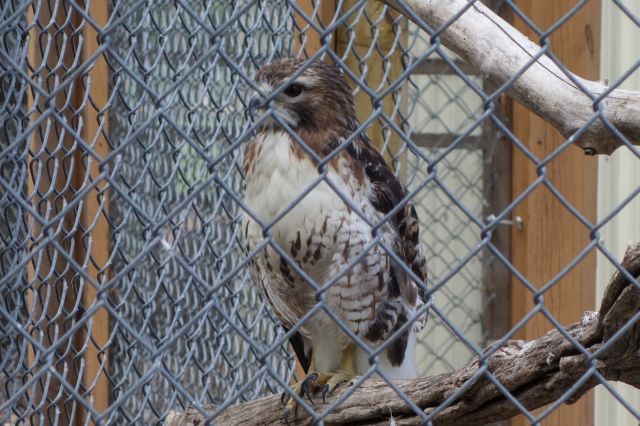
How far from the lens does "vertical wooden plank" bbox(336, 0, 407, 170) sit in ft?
11.0

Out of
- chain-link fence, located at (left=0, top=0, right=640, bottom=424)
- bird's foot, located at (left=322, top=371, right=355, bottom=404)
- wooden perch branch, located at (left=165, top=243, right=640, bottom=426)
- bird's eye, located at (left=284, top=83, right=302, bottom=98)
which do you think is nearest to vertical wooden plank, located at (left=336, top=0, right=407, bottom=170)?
chain-link fence, located at (left=0, top=0, right=640, bottom=424)

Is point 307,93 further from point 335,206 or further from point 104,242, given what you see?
point 104,242

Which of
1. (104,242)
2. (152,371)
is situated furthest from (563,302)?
(152,371)

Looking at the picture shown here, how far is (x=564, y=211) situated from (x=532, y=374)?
5.85 ft

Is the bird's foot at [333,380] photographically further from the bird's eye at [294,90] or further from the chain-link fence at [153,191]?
the bird's eye at [294,90]

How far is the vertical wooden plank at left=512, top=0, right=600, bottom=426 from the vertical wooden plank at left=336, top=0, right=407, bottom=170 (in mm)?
589

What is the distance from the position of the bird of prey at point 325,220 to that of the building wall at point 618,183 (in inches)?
53.9

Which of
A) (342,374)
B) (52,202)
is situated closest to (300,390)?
(342,374)

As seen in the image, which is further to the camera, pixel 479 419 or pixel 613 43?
pixel 613 43

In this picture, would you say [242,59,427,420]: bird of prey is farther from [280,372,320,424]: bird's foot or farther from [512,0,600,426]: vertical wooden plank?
[512,0,600,426]: vertical wooden plank

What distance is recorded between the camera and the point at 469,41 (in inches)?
91.4

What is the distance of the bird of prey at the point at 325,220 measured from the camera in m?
2.50

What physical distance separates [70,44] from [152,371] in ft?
5.88

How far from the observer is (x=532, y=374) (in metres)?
1.95
